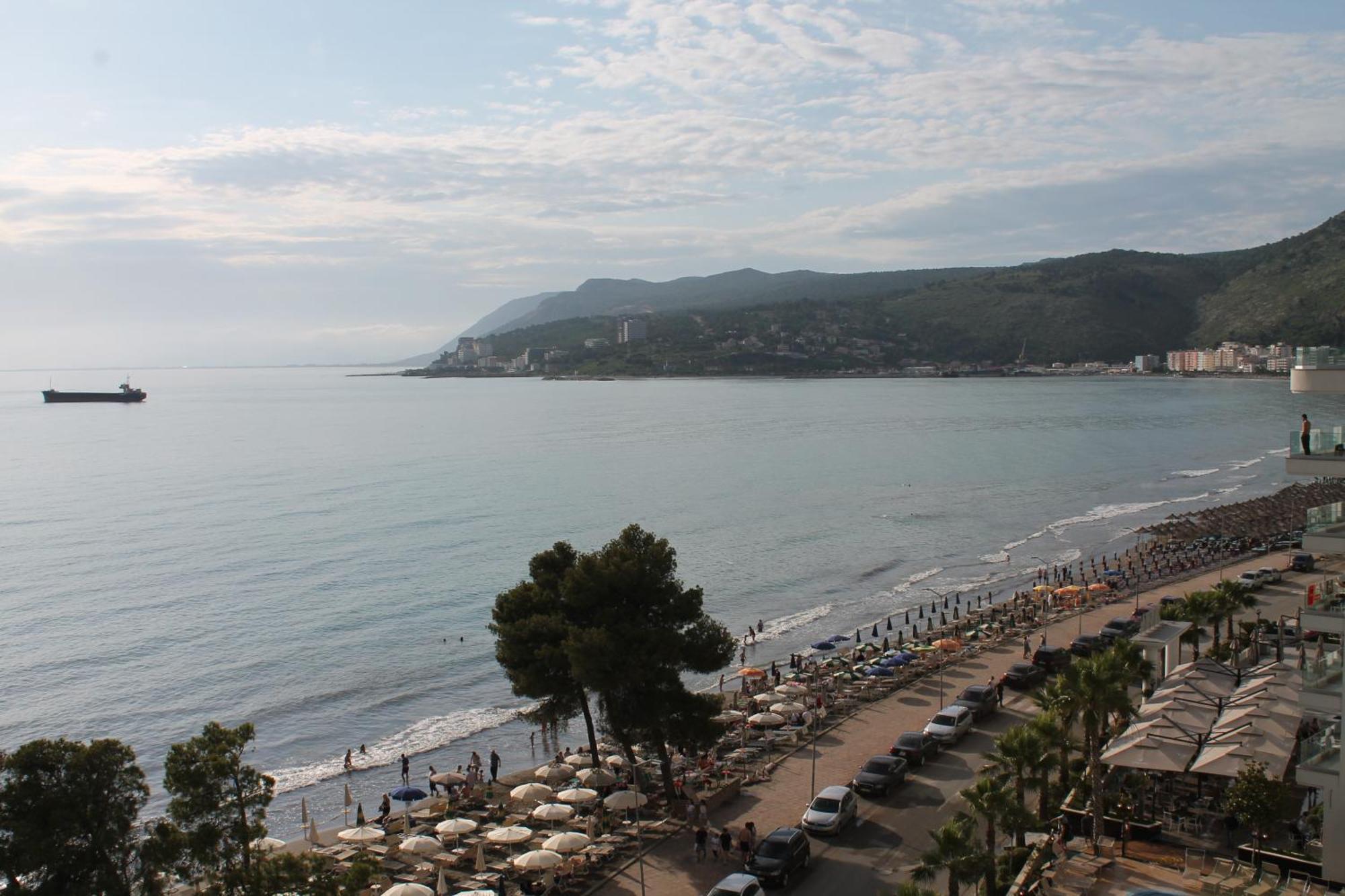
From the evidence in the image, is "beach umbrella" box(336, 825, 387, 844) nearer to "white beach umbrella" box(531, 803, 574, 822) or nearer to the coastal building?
"white beach umbrella" box(531, 803, 574, 822)

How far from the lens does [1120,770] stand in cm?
1912

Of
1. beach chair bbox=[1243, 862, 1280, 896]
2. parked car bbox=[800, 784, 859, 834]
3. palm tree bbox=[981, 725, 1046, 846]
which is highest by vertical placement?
palm tree bbox=[981, 725, 1046, 846]

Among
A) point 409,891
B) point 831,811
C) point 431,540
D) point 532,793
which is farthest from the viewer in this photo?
point 431,540

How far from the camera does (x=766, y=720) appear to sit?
26594 millimetres

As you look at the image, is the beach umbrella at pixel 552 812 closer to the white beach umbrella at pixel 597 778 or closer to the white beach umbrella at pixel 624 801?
the white beach umbrella at pixel 624 801

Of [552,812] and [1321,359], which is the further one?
[552,812]

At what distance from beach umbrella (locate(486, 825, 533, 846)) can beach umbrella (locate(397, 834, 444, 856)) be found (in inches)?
40.4

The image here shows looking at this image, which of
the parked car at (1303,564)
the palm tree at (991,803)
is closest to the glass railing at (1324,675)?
the palm tree at (991,803)

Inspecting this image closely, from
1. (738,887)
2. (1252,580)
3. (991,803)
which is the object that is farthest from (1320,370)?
(1252,580)

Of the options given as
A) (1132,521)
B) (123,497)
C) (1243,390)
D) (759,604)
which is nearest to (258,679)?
(759,604)

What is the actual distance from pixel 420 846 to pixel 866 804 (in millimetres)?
8651

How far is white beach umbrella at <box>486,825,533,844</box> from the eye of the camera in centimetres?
1928

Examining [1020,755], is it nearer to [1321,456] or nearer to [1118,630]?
[1321,456]

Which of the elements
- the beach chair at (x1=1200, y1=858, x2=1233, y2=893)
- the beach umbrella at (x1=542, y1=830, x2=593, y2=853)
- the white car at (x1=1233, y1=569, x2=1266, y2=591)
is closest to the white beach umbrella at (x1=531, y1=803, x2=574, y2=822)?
the beach umbrella at (x1=542, y1=830, x2=593, y2=853)
